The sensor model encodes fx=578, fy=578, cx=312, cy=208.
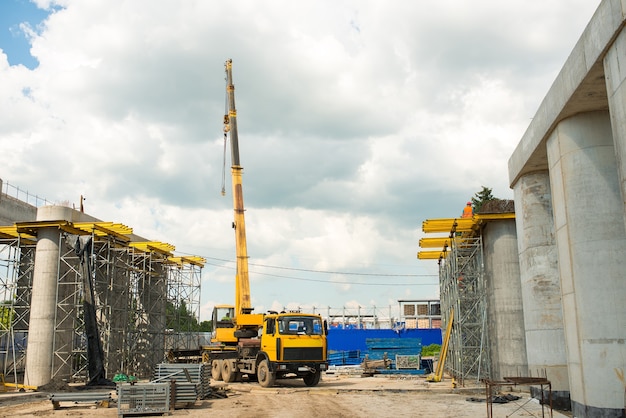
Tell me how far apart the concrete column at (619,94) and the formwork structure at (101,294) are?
1776 centimetres

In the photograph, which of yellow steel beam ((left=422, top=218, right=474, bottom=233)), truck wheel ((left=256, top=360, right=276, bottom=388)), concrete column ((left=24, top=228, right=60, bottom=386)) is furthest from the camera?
concrete column ((left=24, top=228, right=60, bottom=386))

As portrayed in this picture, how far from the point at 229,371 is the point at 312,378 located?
15.2ft

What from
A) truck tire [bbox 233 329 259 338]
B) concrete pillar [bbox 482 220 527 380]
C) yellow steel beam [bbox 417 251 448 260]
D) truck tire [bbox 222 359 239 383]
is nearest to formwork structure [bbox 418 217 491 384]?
concrete pillar [bbox 482 220 527 380]

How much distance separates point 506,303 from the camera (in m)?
21.7

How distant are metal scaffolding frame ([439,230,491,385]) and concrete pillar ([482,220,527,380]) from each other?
0.79 meters

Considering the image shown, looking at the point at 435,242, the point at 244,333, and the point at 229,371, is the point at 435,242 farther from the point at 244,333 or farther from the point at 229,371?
the point at 229,371

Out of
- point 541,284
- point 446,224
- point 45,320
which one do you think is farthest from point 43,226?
point 541,284

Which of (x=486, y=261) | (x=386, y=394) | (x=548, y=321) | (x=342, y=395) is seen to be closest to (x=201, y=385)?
(x=342, y=395)

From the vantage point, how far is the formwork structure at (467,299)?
23.0 meters

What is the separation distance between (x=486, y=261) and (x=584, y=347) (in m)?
10.6

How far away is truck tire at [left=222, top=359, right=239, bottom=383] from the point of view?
2542 centimetres

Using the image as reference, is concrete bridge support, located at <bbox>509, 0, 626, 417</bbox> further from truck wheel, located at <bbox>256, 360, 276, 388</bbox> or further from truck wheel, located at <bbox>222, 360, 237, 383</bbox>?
truck wheel, located at <bbox>222, 360, 237, 383</bbox>

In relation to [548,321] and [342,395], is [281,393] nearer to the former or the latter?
[342,395]

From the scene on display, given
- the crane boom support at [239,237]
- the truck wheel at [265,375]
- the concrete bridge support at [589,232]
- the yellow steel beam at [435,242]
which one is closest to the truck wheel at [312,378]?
the truck wheel at [265,375]
